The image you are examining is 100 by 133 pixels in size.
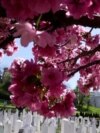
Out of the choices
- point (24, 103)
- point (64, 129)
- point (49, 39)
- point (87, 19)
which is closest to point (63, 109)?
point (24, 103)

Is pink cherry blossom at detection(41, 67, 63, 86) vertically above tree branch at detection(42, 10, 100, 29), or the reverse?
tree branch at detection(42, 10, 100, 29)

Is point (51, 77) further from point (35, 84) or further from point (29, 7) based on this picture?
point (29, 7)

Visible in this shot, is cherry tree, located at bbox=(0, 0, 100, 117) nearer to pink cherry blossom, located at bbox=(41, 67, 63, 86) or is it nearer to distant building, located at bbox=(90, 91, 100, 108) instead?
pink cherry blossom, located at bbox=(41, 67, 63, 86)

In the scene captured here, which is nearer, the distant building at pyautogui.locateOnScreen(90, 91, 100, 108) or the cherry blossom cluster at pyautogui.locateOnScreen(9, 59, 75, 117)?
the cherry blossom cluster at pyautogui.locateOnScreen(9, 59, 75, 117)

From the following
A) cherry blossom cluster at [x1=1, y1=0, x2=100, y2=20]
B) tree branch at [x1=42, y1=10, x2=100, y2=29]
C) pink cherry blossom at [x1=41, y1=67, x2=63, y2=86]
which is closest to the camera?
cherry blossom cluster at [x1=1, y1=0, x2=100, y2=20]

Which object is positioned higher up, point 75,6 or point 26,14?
point 75,6

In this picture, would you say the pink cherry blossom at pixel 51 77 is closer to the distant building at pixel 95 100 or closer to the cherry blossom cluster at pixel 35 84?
the cherry blossom cluster at pixel 35 84

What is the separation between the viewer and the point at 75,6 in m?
2.61

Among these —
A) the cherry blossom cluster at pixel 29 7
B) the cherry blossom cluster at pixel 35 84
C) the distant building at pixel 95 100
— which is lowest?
the cherry blossom cluster at pixel 35 84

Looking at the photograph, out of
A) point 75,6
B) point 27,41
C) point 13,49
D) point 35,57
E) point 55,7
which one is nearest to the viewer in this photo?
point 27,41

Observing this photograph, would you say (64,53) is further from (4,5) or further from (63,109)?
(4,5)

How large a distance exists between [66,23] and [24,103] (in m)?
0.85

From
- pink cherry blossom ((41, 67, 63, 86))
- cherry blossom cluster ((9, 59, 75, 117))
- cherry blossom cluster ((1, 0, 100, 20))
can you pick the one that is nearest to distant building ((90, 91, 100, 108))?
cherry blossom cluster ((9, 59, 75, 117))

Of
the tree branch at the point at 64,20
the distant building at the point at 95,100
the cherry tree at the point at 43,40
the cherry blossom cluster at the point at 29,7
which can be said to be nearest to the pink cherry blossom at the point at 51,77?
the cherry tree at the point at 43,40
